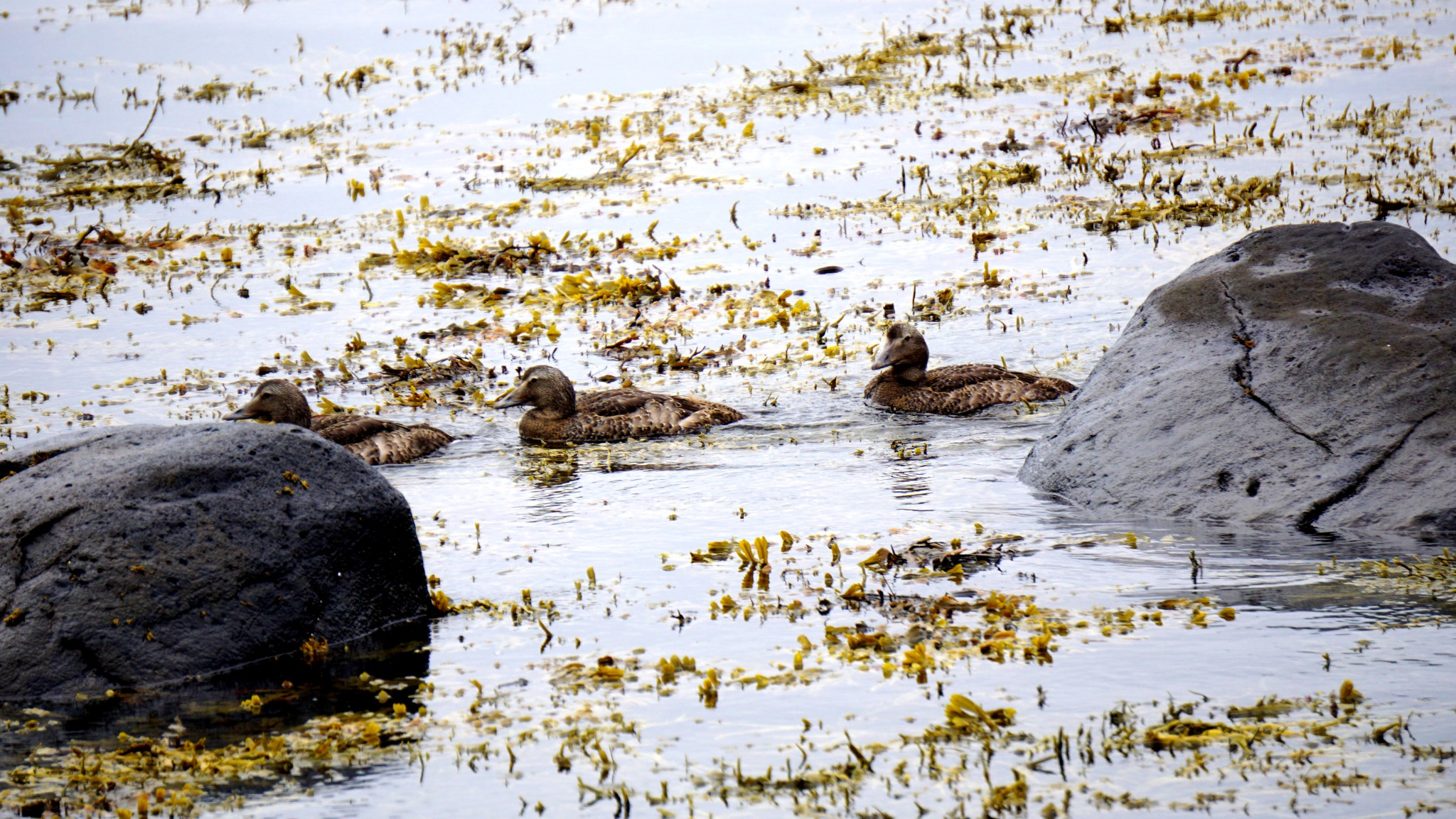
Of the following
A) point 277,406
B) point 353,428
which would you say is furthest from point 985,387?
point 277,406

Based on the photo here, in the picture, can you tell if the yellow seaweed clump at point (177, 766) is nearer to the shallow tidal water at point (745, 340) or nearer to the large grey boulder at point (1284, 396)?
the shallow tidal water at point (745, 340)

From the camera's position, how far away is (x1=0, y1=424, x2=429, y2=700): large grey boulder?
21.2 ft

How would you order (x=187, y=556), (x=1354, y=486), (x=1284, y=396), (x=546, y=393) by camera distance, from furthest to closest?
(x=546, y=393)
(x=1284, y=396)
(x=1354, y=486)
(x=187, y=556)

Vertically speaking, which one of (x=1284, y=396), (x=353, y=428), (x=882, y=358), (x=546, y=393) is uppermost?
(x=1284, y=396)

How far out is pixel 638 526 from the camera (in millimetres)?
9234

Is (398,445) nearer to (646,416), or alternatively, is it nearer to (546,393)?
(546,393)

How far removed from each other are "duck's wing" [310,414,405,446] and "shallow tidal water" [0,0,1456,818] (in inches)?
23.7

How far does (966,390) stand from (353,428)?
5229 millimetres

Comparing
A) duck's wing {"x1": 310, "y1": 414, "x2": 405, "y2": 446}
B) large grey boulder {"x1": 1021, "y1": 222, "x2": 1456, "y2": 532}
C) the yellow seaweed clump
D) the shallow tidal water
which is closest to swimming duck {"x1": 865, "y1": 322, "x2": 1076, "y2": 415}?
the shallow tidal water

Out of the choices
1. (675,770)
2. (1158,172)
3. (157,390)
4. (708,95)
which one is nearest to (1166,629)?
(675,770)

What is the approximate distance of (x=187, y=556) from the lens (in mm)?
6676

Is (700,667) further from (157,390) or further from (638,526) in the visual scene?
(157,390)

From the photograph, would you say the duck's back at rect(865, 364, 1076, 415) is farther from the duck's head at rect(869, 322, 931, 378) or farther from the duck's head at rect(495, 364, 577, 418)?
the duck's head at rect(495, 364, 577, 418)

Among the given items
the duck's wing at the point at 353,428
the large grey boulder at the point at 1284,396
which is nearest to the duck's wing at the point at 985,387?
the large grey boulder at the point at 1284,396
